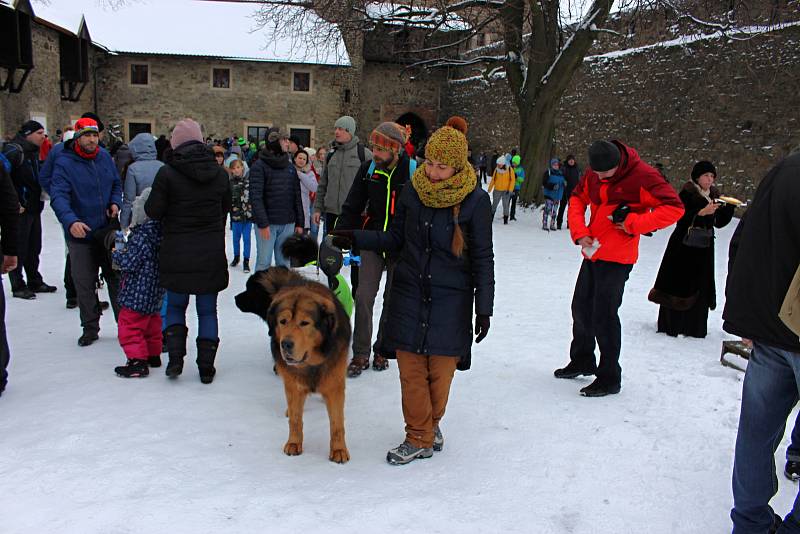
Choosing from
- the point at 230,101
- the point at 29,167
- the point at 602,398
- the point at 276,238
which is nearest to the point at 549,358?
the point at 602,398

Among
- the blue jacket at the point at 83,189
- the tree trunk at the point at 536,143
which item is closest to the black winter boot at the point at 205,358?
the blue jacket at the point at 83,189

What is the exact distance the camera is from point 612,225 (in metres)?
4.42

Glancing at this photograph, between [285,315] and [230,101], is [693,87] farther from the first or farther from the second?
[230,101]

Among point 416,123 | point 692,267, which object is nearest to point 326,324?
point 692,267

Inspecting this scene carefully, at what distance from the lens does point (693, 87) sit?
18531 mm

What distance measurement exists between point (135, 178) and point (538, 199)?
46.3ft

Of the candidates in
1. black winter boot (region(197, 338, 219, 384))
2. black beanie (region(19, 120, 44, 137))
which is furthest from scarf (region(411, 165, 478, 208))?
black beanie (region(19, 120, 44, 137))

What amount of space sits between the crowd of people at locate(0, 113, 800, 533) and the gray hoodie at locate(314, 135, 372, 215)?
2 cm

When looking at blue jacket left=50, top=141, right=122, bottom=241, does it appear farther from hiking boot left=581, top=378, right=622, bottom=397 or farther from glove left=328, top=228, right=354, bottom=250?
hiking boot left=581, top=378, right=622, bottom=397

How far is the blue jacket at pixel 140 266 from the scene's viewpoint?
14.8ft

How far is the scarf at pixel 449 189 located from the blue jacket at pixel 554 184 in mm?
11758

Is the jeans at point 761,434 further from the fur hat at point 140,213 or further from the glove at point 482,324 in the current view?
the fur hat at point 140,213

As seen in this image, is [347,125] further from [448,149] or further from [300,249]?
[448,149]

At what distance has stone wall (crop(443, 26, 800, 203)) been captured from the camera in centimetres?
1616
